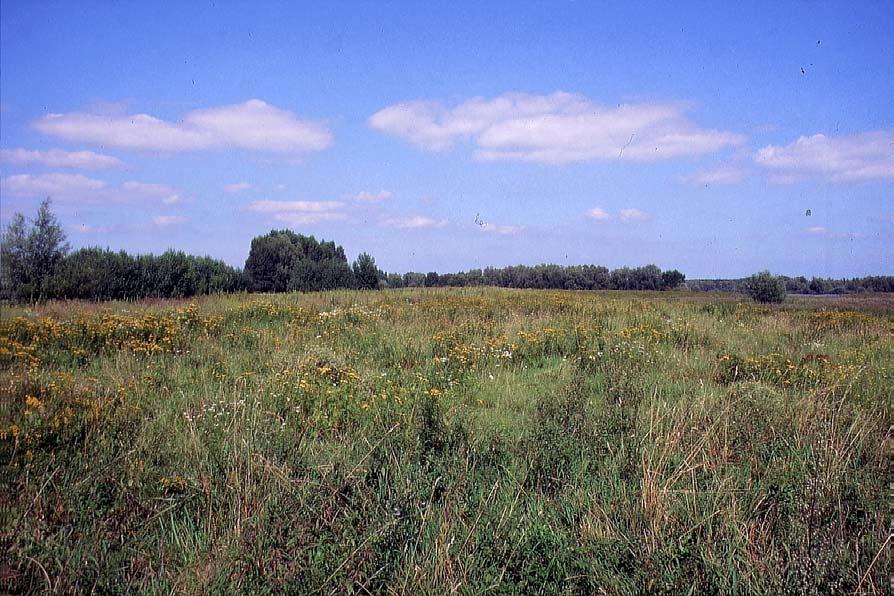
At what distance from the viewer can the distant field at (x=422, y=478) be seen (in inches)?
113

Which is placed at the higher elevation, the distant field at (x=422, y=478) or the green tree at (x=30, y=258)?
the green tree at (x=30, y=258)

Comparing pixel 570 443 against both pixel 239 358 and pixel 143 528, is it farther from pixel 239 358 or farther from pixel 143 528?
pixel 239 358

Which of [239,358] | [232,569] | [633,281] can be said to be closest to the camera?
[232,569]

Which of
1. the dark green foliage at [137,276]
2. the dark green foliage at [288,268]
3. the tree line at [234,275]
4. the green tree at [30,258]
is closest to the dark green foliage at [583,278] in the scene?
the tree line at [234,275]

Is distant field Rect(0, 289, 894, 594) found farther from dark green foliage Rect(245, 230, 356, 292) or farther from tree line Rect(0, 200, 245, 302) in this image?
dark green foliage Rect(245, 230, 356, 292)

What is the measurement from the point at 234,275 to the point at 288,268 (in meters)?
9.49

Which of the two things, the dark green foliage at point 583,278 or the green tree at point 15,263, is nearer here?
the green tree at point 15,263

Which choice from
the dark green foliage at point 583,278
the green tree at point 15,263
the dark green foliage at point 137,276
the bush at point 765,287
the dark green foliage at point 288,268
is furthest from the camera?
the dark green foliage at point 583,278

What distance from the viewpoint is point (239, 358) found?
7816 millimetres

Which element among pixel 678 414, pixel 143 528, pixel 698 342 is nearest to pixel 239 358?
pixel 143 528

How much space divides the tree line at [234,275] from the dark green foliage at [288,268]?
0.18ft

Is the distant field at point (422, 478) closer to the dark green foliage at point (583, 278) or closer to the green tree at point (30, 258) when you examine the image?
the green tree at point (30, 258)

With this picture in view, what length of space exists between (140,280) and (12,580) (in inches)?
257

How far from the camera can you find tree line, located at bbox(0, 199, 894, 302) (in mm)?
2914
